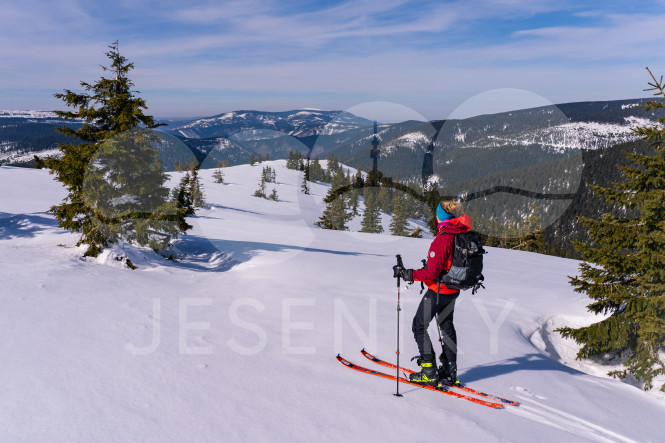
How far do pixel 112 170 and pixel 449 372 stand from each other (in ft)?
38.5

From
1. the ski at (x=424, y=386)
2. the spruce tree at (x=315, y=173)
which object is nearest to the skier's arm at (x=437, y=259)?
the ski at (x=424, y=386)

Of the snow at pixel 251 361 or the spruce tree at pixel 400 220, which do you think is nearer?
the snow at pixel 251 361

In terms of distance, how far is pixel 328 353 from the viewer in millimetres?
6211

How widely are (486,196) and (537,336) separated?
197m

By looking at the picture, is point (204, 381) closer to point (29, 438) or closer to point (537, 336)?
point (29, 438)

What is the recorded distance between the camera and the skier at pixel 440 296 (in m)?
5.16

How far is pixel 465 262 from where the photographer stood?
16.6 ft

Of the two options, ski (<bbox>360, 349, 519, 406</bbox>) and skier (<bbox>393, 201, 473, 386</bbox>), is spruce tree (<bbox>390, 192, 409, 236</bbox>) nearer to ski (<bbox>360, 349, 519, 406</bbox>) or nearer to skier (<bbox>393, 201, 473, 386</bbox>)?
ski (<bbox>360, 349, 519, 406</bbox>)

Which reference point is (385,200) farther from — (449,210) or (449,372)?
(449,210)

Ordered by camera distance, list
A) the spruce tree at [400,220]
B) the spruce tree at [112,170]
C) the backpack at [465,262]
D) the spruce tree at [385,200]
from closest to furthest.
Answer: the backpack at [465,262] < the spruce tree at [112,170] < the spruce tree at [400,220] < the spruce tree at [385,200]

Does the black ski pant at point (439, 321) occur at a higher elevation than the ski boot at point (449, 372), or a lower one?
higher

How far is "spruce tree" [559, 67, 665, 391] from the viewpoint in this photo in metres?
8.09

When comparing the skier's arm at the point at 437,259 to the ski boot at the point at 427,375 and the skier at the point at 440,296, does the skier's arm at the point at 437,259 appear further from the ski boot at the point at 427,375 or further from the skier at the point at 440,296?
the ski boot at the point at 427,375

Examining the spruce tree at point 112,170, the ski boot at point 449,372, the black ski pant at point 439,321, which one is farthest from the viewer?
the spruce tree at point 112,170
